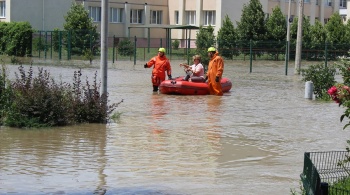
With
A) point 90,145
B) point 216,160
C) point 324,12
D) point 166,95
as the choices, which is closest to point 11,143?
point 90,145

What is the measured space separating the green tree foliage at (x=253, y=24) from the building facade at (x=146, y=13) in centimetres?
867

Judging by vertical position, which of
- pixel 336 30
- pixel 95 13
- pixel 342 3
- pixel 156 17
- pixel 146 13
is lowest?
pixel 336 30

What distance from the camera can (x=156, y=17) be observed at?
71.2 m

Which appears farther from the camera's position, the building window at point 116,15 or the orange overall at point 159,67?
the building window at point 116,15

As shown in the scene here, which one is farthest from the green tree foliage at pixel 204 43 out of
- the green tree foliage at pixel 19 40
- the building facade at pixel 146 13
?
the green tree foliage at pixel 19 40

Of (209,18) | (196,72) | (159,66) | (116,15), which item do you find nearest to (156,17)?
(116,15)

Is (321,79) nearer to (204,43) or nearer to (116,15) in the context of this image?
(204,43)

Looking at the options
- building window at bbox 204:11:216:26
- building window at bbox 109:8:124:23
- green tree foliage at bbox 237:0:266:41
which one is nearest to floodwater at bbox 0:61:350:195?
green tree foliage at bbox 237:0:266:41

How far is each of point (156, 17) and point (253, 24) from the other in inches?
701

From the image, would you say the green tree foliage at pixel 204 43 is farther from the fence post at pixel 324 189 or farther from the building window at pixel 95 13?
the fence post at pixel 324 189

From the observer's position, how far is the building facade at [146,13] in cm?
6022

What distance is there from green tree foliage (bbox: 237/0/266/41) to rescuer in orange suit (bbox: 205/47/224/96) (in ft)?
103

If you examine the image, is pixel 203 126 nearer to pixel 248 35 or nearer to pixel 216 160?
pixel 216 160

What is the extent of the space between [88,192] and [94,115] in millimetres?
6561
